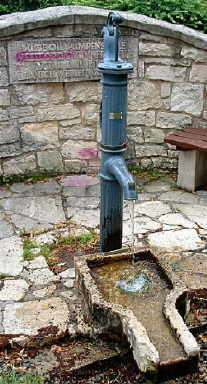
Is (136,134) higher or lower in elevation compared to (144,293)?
higher

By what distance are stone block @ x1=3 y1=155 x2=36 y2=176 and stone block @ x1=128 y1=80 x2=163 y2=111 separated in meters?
1.05

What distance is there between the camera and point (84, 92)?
4.73 meters

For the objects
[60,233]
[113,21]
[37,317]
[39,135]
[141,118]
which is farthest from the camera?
[141,118]

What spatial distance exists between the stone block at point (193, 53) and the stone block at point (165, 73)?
13 centimetres

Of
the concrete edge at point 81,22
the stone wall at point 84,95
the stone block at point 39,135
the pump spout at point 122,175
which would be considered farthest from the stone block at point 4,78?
the pump spout at point 122,175

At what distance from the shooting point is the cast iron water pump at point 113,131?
2732mm

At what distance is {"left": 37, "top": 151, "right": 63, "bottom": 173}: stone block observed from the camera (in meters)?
4.87

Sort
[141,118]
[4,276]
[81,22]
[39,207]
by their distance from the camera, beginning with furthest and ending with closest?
[141,118]
[81,22]
[39,207]
[4,276]

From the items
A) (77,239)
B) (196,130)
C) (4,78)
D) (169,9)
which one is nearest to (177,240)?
(77,239)

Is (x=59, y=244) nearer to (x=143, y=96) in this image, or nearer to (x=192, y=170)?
(x=192, y=170)

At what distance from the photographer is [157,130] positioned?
4.94 metres

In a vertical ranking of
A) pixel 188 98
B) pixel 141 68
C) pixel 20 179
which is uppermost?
pixel 141 68

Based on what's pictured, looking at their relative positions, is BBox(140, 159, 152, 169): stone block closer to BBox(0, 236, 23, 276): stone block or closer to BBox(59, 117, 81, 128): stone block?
BBox(59, 117, 81, 128): stone block

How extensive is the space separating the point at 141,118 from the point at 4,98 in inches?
50.1
